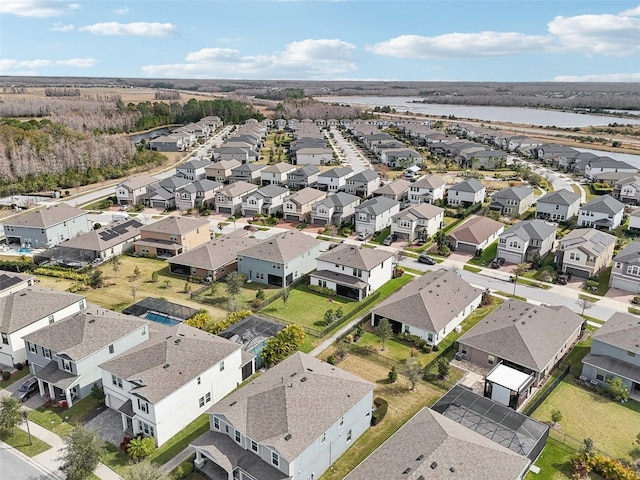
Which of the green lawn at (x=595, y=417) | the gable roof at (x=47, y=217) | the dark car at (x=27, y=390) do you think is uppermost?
the gable roof at (x=47, y=217)

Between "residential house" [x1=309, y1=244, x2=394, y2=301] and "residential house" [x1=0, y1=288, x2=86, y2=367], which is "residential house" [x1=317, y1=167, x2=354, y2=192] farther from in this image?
"residential house" [x1=0, y1=288, x2=86, y2=367]

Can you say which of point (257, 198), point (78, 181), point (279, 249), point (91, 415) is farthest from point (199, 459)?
point (78, 181)

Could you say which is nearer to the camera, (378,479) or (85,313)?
(378,479)

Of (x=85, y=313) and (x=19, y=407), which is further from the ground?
(x=85, y=313)

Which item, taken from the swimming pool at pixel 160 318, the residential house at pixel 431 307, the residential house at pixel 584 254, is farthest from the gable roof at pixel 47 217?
the residential house at pixel 584 254

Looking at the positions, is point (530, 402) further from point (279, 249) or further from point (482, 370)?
point (279, 249)

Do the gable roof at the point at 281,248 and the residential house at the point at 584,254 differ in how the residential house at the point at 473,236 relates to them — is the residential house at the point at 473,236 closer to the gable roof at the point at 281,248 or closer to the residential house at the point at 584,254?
the residential house at the point at 584,254

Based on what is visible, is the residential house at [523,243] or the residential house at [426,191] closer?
the residential house at [523,243]
